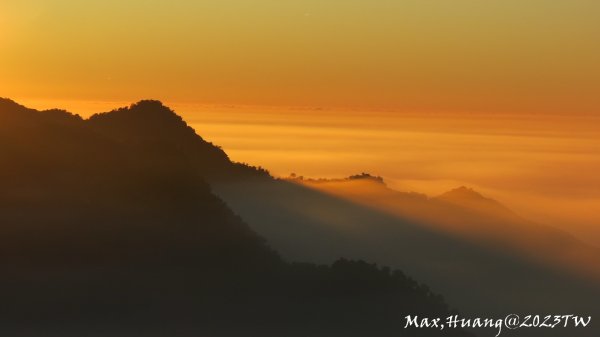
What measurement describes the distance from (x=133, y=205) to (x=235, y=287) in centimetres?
2927

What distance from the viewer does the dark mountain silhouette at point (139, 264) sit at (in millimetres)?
145375

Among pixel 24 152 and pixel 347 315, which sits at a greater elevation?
pixel 24 152

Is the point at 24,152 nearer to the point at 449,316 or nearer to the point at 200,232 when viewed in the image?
the point at 200,232

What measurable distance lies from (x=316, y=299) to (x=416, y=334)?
19.1 meters

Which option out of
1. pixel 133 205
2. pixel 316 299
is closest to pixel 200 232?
pixel 133 205

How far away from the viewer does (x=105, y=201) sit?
567 feet

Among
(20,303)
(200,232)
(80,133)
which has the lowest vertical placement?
(20,303)

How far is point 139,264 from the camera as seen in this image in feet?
524

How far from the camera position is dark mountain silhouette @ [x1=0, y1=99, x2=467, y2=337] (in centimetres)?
14538

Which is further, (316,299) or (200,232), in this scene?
(200,232)

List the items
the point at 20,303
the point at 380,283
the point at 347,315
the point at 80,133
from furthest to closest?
the point at 80,133 → the point at 380,283 → the point at 347,315 → the point at 20,303

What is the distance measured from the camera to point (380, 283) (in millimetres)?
175750

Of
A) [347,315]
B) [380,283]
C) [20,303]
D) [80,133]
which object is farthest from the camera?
[80,133]

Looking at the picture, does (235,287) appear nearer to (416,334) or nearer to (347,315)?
(347,315)
